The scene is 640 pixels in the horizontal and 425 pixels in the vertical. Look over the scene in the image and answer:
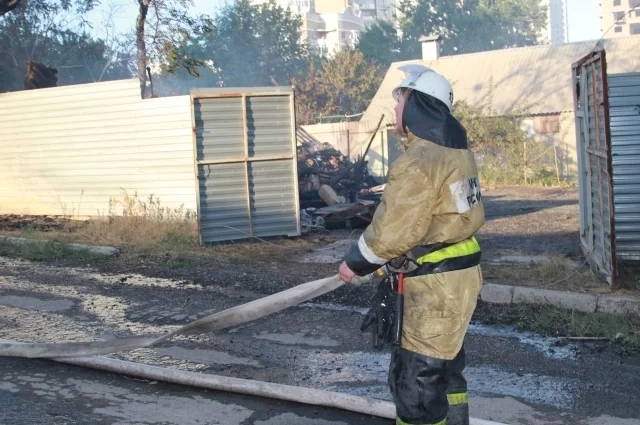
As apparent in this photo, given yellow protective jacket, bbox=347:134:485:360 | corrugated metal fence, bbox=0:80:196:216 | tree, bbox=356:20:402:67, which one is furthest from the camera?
tree, bbox=356:20:402:67

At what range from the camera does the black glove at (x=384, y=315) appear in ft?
12.4

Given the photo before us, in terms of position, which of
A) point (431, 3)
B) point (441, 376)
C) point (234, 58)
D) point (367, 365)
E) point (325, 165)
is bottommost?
point (367, 365)

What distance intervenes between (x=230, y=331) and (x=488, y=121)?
21.6 metres

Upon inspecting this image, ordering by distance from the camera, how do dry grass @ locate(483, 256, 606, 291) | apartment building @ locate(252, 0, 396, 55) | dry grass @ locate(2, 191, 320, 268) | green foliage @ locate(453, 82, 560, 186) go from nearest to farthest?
dry grass @ locate(483, 256, 606, 291), dry grass @ locate(2, 191, 320, 268), green foliage @ locate(453, 82, 560, 186), apartment building @ locate(252, 0, 396, 55)

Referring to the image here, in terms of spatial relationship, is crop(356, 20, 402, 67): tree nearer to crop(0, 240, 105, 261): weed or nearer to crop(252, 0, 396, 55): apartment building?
crop(252, 0, 396, 55): apartment building

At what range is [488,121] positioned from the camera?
1073 inches

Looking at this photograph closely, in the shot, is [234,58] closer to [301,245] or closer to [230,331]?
[301,245]

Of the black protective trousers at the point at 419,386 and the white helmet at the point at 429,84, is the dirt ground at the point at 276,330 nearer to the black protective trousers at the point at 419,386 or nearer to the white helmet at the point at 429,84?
the black protective trousers at the point at 419,386

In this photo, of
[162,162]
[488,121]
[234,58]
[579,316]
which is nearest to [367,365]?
[579,316]

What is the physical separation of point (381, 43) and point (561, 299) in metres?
56.6

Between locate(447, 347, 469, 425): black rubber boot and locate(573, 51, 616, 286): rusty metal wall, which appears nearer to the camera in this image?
locate(447, 347, 469, 425): black rubber boot

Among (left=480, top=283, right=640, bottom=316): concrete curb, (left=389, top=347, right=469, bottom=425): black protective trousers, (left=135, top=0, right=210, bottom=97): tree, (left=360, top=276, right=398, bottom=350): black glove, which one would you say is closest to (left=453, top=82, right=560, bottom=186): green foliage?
(left=135, top=0, right=210, bottom=97): tree

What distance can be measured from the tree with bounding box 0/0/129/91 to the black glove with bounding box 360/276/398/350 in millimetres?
28753

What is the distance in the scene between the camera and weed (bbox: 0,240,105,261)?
1156 cm
